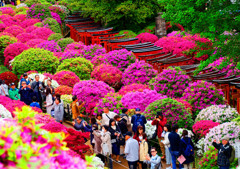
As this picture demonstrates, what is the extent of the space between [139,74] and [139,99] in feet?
14.0

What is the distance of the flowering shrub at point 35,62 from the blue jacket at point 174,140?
12969 millimetres

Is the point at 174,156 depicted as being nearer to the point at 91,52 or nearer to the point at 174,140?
the point at 174,140

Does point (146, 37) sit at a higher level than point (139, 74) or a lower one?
lower

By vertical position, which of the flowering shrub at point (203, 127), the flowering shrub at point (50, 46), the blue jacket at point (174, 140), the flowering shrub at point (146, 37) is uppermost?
the blue jacket at point (174, 140)

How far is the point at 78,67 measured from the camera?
69.4 feet

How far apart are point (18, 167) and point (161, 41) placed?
28.1 meters

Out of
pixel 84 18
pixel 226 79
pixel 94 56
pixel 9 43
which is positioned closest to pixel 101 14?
pixel 84 18

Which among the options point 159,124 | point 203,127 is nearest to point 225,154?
point 159,124

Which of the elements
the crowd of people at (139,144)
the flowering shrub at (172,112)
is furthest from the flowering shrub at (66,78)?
the crowd of people at (139,144)

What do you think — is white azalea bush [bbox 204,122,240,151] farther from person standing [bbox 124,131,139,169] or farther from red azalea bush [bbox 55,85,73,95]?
red azalea bush [bbox 55,85,73,95]

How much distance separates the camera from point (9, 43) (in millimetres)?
29266

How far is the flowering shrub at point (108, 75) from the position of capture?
67.7 ft

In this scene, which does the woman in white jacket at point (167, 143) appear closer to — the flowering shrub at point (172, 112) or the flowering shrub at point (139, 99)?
the flowering shrub at point (172, 112)

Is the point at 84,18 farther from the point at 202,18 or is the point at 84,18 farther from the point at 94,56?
the point at 202,18
